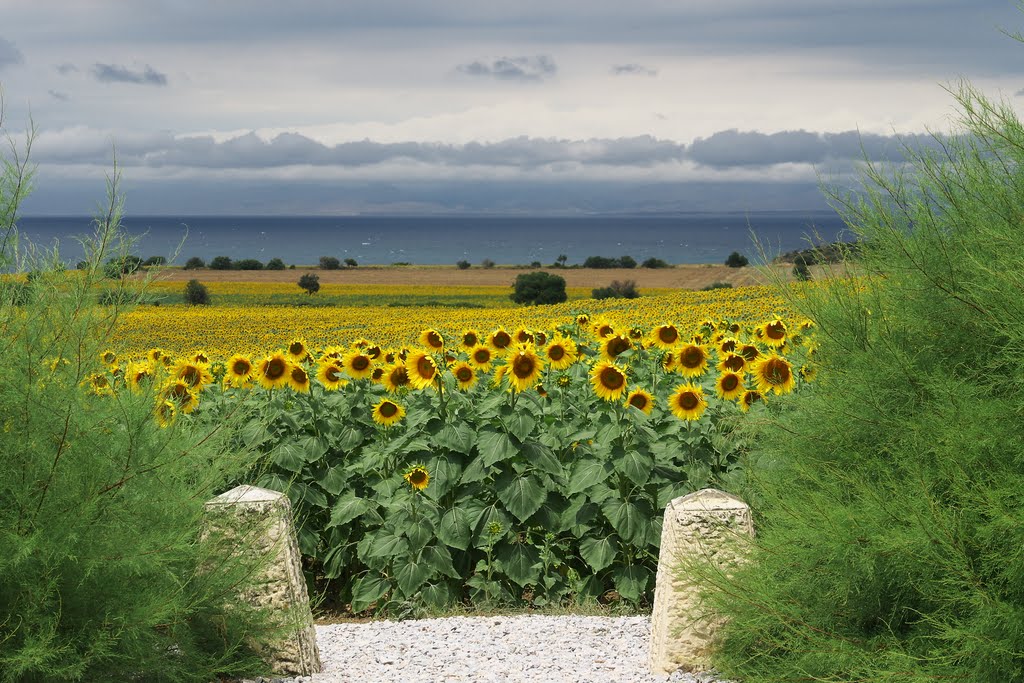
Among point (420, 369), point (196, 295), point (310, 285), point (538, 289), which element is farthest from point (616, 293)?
point (420, 369)

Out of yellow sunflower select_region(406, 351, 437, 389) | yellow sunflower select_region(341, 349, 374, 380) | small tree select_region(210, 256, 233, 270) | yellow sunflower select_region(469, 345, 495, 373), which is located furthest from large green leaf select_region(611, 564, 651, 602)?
small tree select_region(210, 256, 233, 270)

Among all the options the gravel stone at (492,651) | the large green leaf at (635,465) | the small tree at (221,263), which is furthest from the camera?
the small tree at (221,263)

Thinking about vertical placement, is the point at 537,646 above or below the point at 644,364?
below

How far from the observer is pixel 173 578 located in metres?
3.87

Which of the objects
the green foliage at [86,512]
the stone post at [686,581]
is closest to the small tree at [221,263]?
the green foliage at [86,512]

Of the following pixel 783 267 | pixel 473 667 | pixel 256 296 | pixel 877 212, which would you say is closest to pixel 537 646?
pixel 473 667

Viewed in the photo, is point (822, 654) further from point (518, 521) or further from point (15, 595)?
point (15, 595)

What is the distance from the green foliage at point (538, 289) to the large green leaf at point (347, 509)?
109 feet

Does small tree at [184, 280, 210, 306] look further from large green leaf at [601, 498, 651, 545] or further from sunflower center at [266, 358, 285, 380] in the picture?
large green leaf at [601, 498, 651, 545]

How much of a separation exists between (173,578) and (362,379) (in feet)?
9.65

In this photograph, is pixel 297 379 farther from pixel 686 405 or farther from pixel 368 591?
pixel 686 405

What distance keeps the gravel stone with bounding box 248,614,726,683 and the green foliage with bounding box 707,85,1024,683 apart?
644mm

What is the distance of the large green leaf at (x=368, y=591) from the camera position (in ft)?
19.7

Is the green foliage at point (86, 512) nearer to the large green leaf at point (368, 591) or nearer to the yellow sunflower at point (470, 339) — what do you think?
the large green leaf at point (368, 591)
